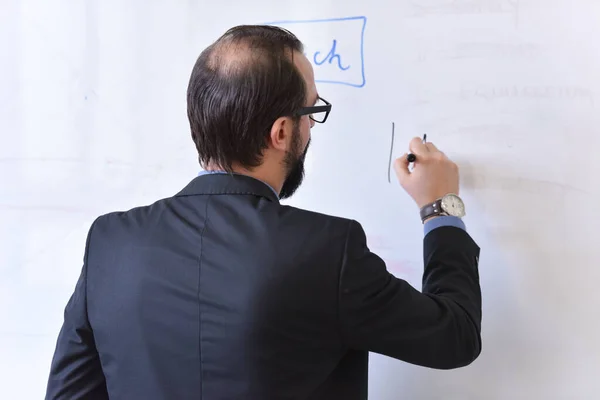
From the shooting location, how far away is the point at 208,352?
2.20ft

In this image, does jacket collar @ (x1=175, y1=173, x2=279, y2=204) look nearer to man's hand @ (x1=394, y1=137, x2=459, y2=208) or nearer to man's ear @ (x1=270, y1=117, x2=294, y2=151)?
man's ear @ (x1=270, y1=117, x2=294, y2=151)

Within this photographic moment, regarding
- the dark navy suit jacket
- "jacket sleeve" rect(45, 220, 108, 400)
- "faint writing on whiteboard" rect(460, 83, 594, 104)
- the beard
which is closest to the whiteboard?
"faint writing on whiteboard" rect(460, 83, 594, 104)

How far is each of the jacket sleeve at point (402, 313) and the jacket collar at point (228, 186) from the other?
129mm

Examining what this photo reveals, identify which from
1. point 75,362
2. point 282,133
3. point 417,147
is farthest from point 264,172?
point 75,362

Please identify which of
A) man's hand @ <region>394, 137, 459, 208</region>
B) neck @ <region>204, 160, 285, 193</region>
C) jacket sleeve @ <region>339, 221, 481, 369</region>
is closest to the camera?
jacket sleeve @ <region>339, 221, 481, 369</region>

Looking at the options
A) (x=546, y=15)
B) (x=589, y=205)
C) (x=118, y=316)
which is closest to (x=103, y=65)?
(x=118, y=316)

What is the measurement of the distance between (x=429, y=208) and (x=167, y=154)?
1.64ft

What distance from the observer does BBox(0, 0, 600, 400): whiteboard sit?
0.87 m

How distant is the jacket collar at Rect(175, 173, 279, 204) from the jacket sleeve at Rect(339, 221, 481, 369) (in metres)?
0.13

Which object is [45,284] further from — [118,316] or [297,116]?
[297,116]

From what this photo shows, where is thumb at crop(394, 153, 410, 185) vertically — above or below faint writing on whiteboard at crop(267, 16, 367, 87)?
below

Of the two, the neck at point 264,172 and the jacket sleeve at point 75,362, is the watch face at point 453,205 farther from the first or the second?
the jacket sleeve at point 75,362

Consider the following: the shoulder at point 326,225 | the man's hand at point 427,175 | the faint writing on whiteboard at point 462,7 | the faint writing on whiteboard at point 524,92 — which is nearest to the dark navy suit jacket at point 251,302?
the shoulder at point 326,225

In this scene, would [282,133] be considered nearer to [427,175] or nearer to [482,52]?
[427,175]
